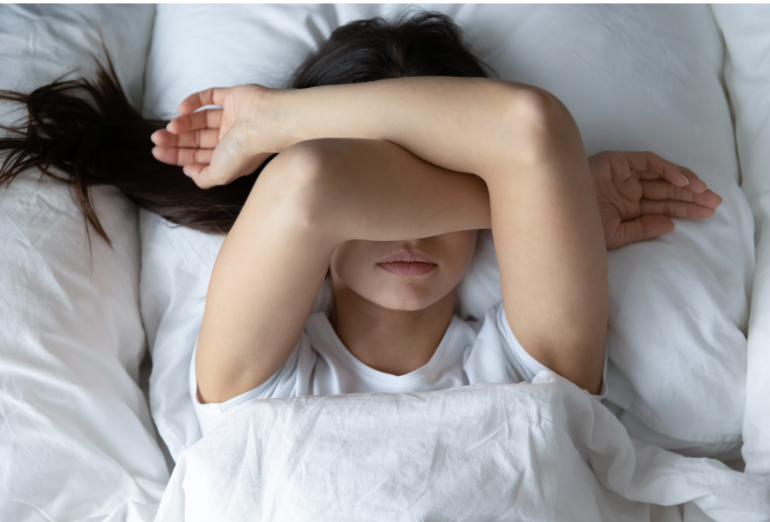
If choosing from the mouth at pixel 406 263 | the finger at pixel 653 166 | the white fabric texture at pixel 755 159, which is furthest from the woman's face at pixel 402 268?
the white fabric texture at pixel 755 159

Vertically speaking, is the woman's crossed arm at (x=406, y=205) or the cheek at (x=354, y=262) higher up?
the woman's crossed arm at (x=406, y=205)

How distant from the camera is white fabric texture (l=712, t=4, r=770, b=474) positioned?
798 millimetres

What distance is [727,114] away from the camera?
Answer: 1.05 metres

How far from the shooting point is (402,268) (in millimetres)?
808

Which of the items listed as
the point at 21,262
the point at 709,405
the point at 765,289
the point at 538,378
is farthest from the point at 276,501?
the point at 765,289

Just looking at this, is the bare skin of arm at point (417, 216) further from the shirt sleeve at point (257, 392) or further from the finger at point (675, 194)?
the finger at point (675, 194)

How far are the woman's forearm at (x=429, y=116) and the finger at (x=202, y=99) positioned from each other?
143 mm

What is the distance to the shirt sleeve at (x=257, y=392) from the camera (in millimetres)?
775

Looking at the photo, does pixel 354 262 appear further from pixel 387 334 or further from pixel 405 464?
pixel 405 464

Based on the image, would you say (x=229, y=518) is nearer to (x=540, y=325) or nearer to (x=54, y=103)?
(x=540, y=325)

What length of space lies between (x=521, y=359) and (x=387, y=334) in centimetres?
21

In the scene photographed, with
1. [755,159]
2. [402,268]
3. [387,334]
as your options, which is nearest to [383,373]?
[387,334]

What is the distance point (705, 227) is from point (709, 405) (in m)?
0.29

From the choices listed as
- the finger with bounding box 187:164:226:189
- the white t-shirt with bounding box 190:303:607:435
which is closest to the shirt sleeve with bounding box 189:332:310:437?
the white t-shirt with bounding box 190:303:607:435
